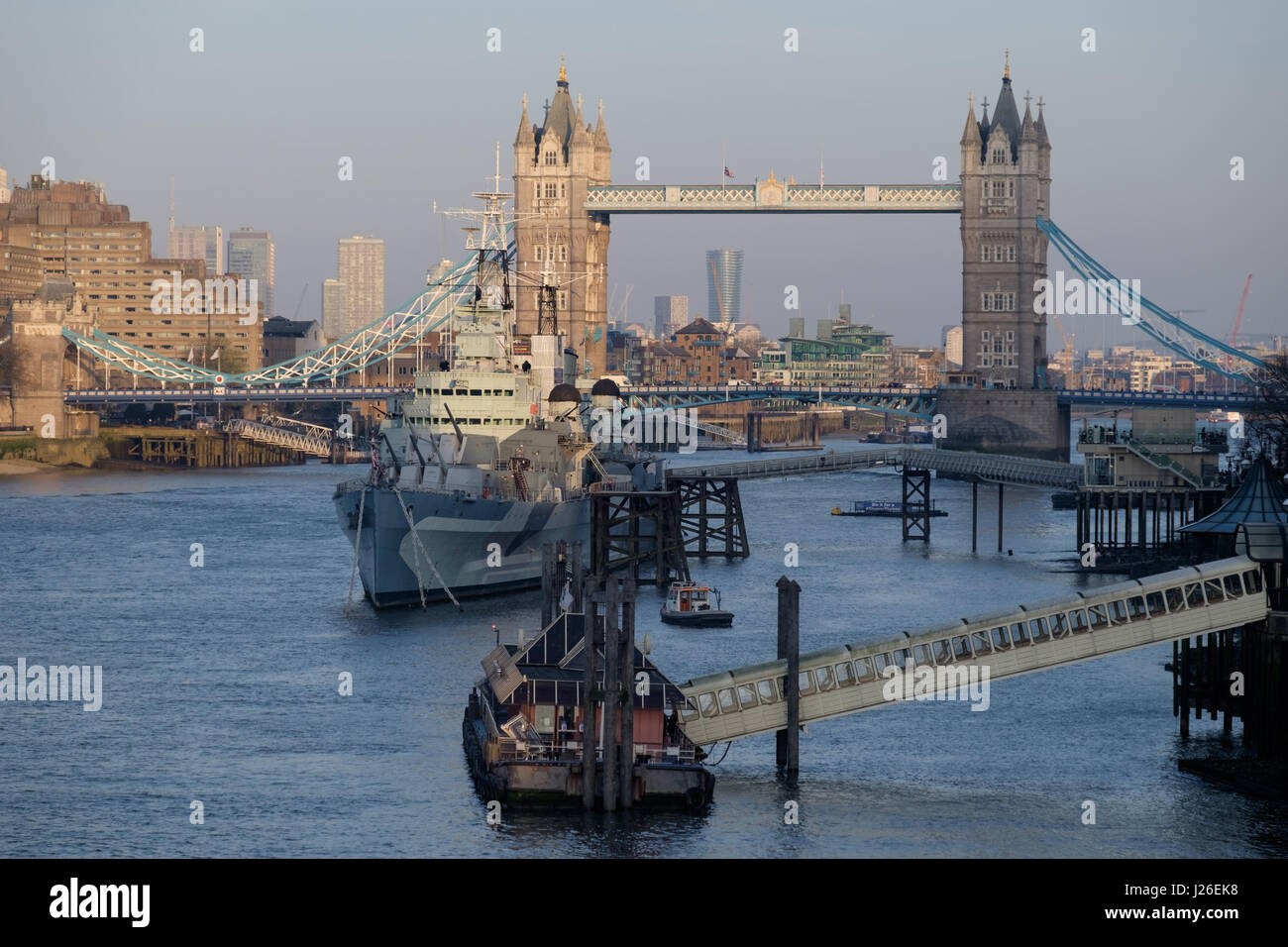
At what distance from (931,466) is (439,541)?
33.6 metres

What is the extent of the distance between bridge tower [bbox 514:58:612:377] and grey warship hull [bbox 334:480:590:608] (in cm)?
8558

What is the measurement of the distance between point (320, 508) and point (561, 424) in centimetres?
3099

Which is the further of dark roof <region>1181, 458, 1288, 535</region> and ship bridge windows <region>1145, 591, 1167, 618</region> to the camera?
dark roof <region>1181, 458, 1288, 535</region>

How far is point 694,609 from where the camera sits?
176 feet

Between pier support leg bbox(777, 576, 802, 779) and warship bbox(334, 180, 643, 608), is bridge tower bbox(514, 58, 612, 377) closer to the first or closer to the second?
warship bbox(334, 180, 643, 608)

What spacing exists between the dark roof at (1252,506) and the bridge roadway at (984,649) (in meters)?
2.77

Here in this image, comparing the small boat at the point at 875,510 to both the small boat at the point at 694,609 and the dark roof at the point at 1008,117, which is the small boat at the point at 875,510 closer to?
the small boat at the point at 694,609

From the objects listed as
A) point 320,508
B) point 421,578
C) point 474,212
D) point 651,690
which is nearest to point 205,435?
point 320,508

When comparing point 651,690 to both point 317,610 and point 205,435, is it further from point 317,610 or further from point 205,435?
point 205,435

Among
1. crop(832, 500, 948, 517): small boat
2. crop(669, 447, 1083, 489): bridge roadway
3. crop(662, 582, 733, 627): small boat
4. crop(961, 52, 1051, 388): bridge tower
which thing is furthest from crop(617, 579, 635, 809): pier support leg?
crop(961, 52, 1051, 388): bridge tower

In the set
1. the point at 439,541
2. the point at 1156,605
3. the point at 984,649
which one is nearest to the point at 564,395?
the point at 439,541

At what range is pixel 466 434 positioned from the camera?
60531 mm

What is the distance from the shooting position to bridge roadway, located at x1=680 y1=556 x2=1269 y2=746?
32625mm
